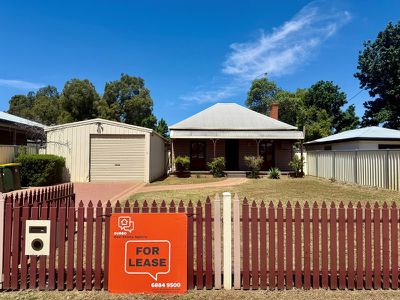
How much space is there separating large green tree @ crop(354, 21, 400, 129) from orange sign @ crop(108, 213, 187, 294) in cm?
3916

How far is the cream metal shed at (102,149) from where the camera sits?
17.4 meters

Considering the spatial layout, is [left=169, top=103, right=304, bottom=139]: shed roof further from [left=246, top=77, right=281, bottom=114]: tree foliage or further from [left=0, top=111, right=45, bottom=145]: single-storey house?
[left=246, top=77, right=281, bottom=114]: tree foliage

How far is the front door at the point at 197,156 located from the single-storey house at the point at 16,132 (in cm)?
1103

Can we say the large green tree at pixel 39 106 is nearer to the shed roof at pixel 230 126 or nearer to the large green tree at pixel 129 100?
the large green tree at pixel 129 100

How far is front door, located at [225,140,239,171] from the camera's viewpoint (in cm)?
2416

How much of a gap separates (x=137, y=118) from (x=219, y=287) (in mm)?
46754

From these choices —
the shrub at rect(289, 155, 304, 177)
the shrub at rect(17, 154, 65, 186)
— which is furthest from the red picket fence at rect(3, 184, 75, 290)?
the shrub at rect(289, 155, 304, 177)

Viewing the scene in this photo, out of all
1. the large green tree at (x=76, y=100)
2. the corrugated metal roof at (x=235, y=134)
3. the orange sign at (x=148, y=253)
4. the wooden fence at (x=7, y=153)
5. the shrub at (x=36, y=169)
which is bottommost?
the orange sign at (x=148, y=253)

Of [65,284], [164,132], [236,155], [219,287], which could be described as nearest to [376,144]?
[236,155]

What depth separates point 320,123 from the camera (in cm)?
3928

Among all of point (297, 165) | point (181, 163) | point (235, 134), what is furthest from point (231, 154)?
point (297, 165)

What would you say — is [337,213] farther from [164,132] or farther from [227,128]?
[164,132]

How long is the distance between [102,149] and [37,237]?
14.0 metres

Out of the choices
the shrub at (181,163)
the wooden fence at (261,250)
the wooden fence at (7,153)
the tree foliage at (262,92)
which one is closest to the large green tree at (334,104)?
the tree foliage at (262,92)
